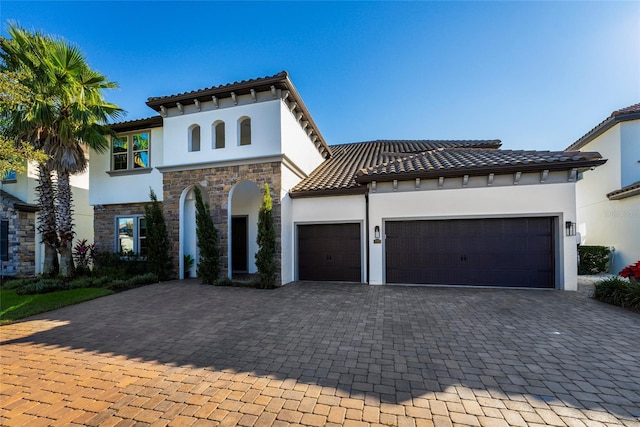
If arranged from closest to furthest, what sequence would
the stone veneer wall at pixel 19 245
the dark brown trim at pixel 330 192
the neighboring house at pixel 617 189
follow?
the dark brown trim at pixel 330 192 < the neighboring house at pixel 617 189 < the stone veneer wall at pixel 19 245

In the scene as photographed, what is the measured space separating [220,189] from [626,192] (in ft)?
54.4

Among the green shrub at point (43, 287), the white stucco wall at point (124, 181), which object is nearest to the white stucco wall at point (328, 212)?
the white stucco wall at point (124, 181)

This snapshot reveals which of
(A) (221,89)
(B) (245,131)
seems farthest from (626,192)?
(A) (221,89)

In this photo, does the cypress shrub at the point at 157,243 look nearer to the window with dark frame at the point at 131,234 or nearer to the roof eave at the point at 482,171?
the window with dark frame at the point at 131,234

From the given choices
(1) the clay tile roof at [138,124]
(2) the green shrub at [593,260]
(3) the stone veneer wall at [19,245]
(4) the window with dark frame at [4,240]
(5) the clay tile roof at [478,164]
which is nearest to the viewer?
(5) the clay tile roof at [478,164]

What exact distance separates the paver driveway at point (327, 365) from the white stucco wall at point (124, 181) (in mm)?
6274

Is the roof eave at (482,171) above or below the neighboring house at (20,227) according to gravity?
above

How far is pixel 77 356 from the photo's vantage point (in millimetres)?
4117

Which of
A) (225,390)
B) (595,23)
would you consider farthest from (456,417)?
(595,23)

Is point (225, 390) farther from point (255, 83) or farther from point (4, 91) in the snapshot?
point (255, 83)

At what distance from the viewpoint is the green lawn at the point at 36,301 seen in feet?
20.7

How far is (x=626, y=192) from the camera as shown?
10.7m

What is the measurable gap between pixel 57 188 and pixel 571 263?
1816cm

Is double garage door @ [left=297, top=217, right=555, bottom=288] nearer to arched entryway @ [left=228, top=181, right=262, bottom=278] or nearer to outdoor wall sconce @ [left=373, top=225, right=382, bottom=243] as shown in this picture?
outdoor wall sconce @ [left=373, top=225, right=382, bottom=243]
